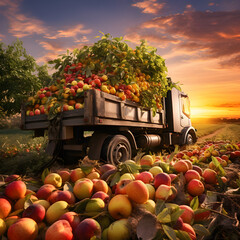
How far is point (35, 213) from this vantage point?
1.39 metres

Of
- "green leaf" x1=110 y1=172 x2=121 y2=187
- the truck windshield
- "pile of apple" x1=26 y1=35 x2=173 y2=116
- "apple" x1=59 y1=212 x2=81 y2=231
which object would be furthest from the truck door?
"apple" x1=59 y1=212 x2=81 y2=231

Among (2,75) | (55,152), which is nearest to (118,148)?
A: (55,152)

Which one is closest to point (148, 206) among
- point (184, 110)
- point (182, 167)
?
point (182, 167)

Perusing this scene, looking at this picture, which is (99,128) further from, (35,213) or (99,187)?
(35,213)

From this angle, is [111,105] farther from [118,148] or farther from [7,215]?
[7,215]

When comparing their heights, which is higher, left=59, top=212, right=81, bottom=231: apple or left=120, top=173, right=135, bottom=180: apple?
left=120, top=173, right=135, bottom=180: apple

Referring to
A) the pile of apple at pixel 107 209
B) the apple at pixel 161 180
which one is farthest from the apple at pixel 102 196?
the apple at pixel 161 180

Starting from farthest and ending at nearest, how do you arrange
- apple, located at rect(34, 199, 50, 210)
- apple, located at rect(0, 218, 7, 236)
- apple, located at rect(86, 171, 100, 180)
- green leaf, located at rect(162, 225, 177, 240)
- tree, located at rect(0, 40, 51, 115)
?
tree, located at rect(0, 40, 51, 115) → apple, located at rect(86, 171, 100, 180) → apple, located at rect(34, 199, 50, 210) → apple, located at rect(0, 218, 7, 236) → green leaf, located at rect(162, 225, 177, 240)

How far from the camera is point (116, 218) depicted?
139cm

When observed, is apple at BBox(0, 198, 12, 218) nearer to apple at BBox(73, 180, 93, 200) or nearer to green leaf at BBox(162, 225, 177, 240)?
apple at BBox(73, 180, 93, 200)

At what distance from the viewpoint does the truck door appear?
933cm

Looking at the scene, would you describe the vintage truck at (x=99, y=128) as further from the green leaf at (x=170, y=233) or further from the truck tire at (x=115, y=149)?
the green leaf at (x=170, y=233)

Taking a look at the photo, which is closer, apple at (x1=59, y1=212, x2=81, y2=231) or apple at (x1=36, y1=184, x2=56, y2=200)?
apple at (x1=59, y1=212, x2=81, y2=231)

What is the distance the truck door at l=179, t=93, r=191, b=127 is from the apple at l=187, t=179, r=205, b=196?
7.64m
